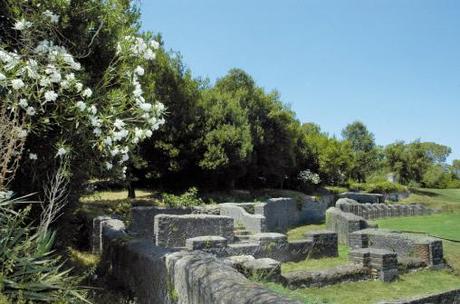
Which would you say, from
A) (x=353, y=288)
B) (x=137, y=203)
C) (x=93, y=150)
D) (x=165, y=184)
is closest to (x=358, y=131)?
(x=165, y=184)

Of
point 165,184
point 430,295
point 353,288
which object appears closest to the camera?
point 430,295

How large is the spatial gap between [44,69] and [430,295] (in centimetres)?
845

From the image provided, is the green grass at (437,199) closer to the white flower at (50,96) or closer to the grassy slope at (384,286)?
the grassy slope at (384,286)

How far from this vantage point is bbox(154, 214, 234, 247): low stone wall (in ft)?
50.0

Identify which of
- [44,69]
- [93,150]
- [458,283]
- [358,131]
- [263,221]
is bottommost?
[458,283]

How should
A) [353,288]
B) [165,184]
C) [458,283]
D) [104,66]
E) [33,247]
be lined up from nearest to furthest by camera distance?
[33,247] → [104,66] → [353,288] → [458,283] → [165,184]

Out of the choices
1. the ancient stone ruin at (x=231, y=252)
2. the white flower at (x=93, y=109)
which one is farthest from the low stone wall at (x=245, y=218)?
the white flower at (x=93, y=109)

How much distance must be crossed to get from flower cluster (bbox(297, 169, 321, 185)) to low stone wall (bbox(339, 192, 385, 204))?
7.94 ft

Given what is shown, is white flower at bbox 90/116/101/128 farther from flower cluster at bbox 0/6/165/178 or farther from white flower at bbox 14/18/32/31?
white flower at bbox 14/18/32/31

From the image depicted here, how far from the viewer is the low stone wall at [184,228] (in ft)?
50.0

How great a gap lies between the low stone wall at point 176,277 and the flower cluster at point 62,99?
1630mm

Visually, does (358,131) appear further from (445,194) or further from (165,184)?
(165,184)

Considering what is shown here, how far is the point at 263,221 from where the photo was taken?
1880 centimetres

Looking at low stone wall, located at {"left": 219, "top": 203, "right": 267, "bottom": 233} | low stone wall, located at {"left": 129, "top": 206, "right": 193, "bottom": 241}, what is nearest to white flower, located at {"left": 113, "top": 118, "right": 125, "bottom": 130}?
low stone wall, located at {"left": 129, "top": 206, "right": 193, "bottom": 241}
